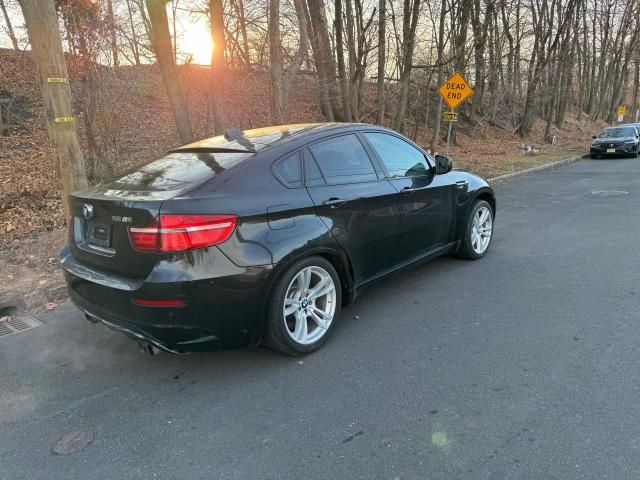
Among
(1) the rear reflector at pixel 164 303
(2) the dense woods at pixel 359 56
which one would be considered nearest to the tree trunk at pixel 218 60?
(2) the dense woods at pixel 359 56

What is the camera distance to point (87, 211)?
313 cm

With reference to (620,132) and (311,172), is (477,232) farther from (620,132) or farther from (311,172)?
(620,132)

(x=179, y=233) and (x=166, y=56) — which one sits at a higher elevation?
(x=166, y=56)

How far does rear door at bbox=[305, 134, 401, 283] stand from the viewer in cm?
349

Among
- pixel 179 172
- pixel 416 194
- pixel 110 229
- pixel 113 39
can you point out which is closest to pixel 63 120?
pixel 179 172

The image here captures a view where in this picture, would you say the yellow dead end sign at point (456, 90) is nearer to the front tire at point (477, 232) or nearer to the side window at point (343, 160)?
the front tire at point (477, 232)

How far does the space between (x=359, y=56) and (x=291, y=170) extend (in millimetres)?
12942

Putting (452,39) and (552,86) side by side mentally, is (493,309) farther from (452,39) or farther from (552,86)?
(552,86)

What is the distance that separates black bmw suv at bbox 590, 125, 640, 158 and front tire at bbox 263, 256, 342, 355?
65.7ft

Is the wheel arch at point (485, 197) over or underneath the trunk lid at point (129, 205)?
underneath

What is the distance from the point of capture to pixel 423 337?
3.61 metres

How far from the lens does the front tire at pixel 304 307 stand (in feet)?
10.2

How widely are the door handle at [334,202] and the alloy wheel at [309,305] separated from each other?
18.7 inches

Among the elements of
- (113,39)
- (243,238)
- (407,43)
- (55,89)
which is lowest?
(243,238)
